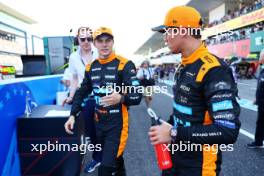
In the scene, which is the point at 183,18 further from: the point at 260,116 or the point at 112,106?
the point at 260,116

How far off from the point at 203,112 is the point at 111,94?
50.4 inches

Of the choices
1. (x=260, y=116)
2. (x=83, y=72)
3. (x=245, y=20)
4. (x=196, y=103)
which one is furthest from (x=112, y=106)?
(x=245, y=20)

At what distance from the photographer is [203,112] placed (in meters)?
1.84

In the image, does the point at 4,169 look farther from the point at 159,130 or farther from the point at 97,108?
the point at 159,130

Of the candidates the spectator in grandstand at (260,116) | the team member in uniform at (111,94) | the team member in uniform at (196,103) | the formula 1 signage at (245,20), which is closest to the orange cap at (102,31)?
the team member in uniform at (111,94)

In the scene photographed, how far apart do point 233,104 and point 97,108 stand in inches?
72.9

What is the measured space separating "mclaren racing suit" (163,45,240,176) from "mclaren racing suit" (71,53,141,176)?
0.92m

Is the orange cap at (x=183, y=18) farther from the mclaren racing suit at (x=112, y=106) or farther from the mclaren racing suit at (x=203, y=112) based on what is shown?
the mclaren racing suit at (x=112, y=106)

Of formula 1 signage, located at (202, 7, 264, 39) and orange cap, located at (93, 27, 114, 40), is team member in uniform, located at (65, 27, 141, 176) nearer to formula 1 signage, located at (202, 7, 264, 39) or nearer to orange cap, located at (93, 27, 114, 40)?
orange cap, located at (93, 27, 114, 40)

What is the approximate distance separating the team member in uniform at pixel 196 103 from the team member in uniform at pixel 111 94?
95 cm

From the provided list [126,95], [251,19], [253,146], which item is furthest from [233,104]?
[251,19]

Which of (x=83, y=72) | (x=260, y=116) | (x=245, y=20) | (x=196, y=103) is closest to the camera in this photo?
(x=196, y=103)

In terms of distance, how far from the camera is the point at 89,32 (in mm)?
3951

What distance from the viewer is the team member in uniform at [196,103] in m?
1.62
